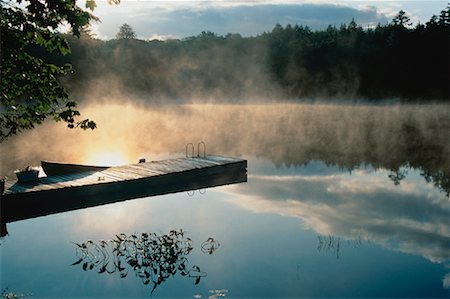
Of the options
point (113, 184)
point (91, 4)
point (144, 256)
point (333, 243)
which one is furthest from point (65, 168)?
point (91, 4)

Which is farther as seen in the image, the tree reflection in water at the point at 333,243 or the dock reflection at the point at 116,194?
the dock reflection at the point at 116,194

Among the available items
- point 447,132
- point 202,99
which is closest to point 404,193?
point 447,132

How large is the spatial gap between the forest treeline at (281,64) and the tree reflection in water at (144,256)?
177 ft

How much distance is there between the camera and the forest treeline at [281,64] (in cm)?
6381

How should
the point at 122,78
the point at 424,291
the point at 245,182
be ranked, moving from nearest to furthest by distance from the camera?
1. the point at 424,291
2. the point at 245,182
3. the point at 122,78

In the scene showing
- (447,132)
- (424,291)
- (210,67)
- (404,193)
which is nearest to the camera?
(424,291)

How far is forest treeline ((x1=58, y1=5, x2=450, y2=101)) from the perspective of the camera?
2512 inches

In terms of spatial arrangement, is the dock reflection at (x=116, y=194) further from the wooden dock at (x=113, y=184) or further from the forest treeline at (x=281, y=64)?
the forest treeline at (x=281, y=64)

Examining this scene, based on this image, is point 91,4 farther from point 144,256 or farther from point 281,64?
point 281,64

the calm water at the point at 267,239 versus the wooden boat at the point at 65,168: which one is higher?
the wooden boat at the point at 65,168

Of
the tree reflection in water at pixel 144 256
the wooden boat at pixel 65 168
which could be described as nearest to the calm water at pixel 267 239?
the tree reflection in water at pixel 144 256

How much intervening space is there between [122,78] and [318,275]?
68.8 metres

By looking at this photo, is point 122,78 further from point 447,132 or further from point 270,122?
point 447,132

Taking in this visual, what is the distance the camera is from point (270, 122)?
47.2 m
